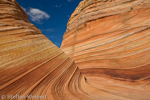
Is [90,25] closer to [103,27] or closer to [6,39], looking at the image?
[103,27]

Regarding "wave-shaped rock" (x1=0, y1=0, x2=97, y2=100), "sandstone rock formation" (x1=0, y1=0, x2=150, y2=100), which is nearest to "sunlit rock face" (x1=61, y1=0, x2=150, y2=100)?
"sandstone rock formation" (x1=0, y1=0, x2=150, y2=100)

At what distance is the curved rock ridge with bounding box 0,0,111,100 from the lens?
1744 millimetres

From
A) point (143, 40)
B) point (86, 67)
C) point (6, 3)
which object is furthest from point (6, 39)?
point (143, 40)

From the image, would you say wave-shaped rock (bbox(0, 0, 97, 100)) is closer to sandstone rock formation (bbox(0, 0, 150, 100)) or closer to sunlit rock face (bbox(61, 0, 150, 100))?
sandstone rock formation (bbox(0, 0, 150, 100))

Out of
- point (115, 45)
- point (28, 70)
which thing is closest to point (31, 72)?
point (28, 70)

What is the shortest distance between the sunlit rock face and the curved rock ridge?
1352mm

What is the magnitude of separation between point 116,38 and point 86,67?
2.09 metres

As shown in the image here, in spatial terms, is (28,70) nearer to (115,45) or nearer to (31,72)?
(31,72)

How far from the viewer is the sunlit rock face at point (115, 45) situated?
3725mm

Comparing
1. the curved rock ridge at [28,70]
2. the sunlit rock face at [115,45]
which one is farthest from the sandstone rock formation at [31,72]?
the sunlit rock face at [115,45]

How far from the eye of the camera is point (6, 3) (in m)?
3.35

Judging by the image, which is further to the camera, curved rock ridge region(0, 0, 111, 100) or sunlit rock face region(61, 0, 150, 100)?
sunlit rock face region(61, 0, 150, 100)

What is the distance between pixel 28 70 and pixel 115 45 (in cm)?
384

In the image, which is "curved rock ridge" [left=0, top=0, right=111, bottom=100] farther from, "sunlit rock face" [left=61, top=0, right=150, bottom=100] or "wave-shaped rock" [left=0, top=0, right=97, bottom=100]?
"sunlit rock face" [left=61, top=0, right=150, bottom=100]
